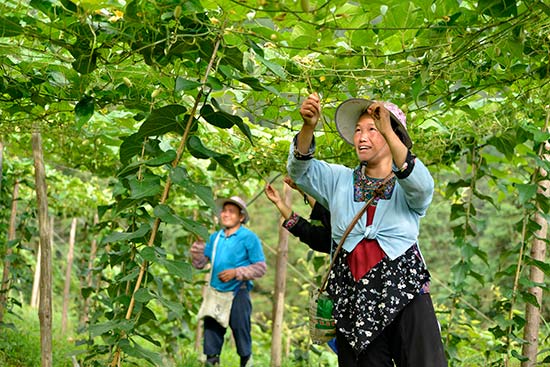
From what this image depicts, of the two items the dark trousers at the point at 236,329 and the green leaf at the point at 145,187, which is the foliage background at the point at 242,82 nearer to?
the green leaf at the point at 145,187

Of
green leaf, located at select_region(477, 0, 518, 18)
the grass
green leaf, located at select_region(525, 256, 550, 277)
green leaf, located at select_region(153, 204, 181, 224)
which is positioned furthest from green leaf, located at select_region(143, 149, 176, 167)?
the grass

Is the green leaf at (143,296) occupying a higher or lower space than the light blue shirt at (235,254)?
lower

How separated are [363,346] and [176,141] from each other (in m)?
1.97

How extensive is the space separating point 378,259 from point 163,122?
2.59ft

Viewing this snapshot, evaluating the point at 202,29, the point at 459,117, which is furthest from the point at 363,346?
the point at 459,117

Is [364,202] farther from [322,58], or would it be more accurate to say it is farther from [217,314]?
[217,314]

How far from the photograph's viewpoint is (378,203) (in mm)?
2211

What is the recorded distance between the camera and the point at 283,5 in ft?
4.97

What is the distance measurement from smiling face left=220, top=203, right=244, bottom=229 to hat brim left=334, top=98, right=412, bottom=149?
2.39m

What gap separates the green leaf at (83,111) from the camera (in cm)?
226

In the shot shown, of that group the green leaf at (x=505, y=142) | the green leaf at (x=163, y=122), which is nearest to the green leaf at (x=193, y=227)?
the green leaf at (x=163, y=122)

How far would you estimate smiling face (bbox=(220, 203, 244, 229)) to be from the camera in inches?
187

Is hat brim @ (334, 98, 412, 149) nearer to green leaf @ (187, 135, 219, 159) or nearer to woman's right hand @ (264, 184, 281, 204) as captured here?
woman's right hand @ (264, 184, 281, 204)

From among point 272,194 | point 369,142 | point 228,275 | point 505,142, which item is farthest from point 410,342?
point 228,275
